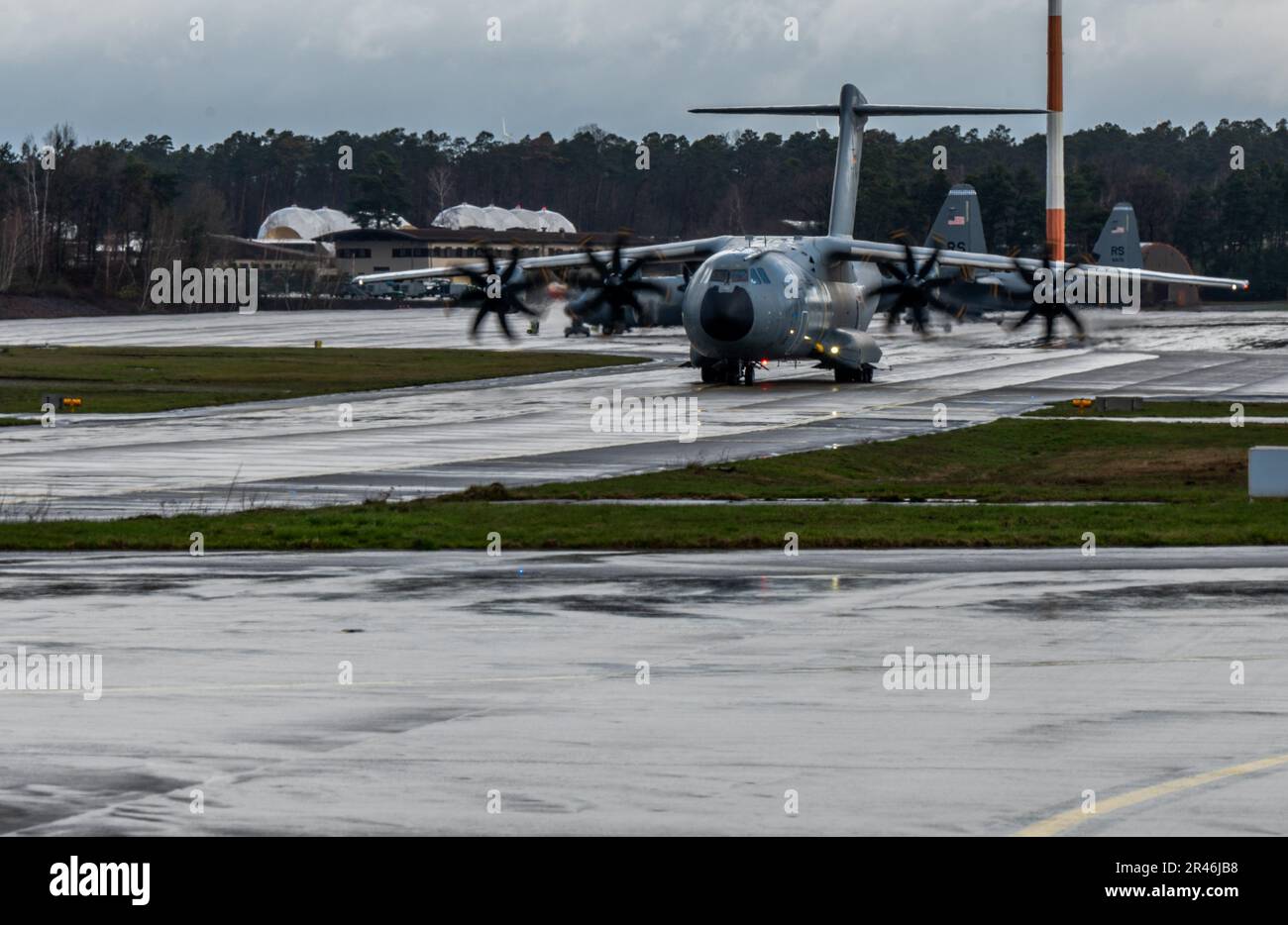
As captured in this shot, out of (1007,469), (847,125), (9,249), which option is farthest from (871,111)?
(9,249)

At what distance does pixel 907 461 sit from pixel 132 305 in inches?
5355

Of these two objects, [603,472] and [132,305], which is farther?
[132,305]

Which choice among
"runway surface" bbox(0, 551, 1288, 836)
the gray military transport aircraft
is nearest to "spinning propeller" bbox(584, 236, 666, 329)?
the gray military transport aircraft

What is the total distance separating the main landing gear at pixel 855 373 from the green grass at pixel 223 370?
43.7ft

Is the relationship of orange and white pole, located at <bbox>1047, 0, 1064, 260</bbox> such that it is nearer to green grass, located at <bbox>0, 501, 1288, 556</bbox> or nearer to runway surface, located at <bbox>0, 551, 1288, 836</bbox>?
green grass, located at <bbox>0, 501, 1288, 556</bbox>

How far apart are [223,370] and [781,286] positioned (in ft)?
88.8

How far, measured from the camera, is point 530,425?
49.8m

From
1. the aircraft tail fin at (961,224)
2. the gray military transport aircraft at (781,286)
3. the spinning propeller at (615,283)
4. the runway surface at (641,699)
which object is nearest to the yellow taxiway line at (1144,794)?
the runway surface at (641,699)

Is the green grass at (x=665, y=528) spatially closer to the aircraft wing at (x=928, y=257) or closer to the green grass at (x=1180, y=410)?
the green grass at (x=1180, y=410)

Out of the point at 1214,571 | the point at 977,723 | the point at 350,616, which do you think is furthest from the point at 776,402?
the point at 977,723

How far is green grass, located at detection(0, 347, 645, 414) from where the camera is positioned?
5969 cm

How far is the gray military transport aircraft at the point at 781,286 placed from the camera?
190 ft
